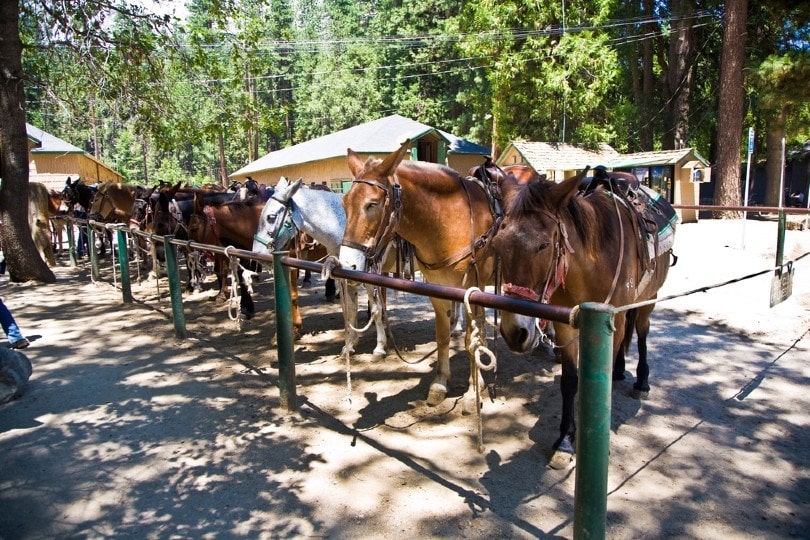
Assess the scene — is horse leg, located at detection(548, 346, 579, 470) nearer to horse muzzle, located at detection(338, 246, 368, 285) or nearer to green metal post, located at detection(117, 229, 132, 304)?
horse muzzle, located at detection(338, 246, 368, 285)

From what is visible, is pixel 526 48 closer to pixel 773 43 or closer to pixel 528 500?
pixel 773 43

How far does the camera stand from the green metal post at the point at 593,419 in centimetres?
169

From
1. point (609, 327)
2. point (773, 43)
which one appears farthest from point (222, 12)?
point (773, 43)

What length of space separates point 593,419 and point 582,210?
174 cm

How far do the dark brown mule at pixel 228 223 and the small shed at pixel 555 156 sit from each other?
1463 cm

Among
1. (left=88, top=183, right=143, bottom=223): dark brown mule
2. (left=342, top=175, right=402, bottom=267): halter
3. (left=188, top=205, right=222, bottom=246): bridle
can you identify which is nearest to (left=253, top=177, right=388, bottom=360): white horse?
(left=188, top=205, right=222, bottom=246): bridle

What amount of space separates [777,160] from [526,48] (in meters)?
11.6

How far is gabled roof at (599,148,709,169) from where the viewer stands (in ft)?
57.7

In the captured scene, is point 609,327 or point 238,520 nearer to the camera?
point 609,327

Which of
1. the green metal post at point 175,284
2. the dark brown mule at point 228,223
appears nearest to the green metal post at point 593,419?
the green metal post at point 175,284

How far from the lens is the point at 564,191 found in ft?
9.05

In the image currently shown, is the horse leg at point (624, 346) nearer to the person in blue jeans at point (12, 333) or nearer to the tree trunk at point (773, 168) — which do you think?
the person in blue jeans at point (12, 333)

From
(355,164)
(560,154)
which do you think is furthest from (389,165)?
(560,154)

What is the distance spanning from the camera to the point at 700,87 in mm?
25609
